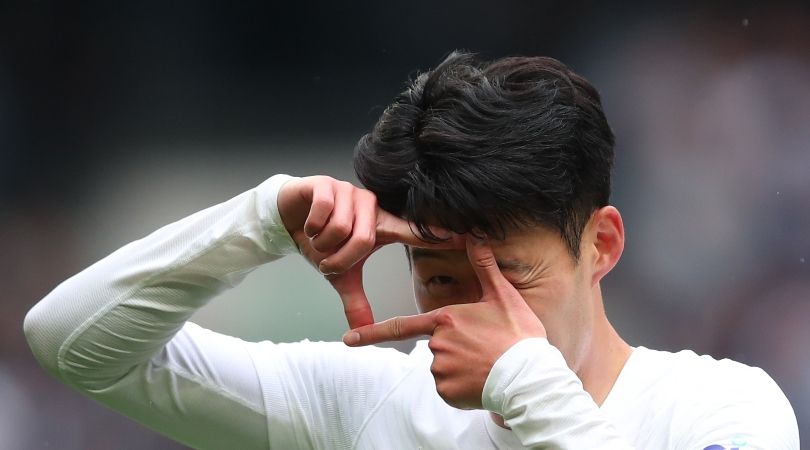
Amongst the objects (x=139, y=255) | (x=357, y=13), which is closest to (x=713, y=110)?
(x=357, y=13)

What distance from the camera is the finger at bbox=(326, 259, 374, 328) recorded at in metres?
1.39

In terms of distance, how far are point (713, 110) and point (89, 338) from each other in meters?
2.93

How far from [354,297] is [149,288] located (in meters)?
0.31

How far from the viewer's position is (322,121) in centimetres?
397

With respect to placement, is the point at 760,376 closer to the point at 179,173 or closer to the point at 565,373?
the point at 565,373

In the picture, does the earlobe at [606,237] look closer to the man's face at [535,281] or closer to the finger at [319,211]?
the man's face at [535,281]

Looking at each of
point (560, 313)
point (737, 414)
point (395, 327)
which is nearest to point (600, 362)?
point (560, 313)

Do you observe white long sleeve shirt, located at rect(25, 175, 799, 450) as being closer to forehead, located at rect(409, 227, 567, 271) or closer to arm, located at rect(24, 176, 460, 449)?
arm, located at rect(24, 176, 460, 449)

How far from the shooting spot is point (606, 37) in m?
3.91

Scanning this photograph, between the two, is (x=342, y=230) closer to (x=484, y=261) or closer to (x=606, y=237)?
(x=484, y=261)

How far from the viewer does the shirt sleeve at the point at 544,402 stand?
3.98 ft

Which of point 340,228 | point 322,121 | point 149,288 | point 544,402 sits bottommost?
point 322,121

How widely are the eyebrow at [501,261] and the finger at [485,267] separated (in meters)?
0.03

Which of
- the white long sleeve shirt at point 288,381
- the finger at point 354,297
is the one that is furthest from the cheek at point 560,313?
the finger at point 354,297
